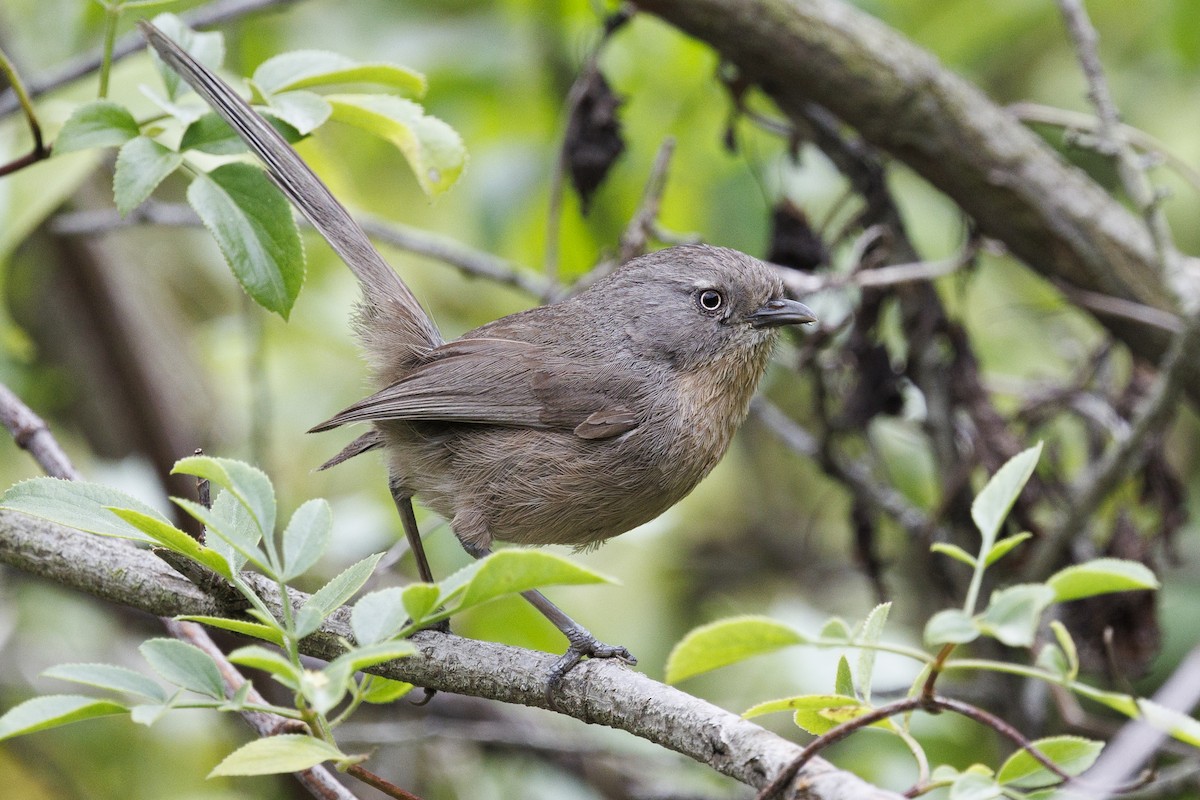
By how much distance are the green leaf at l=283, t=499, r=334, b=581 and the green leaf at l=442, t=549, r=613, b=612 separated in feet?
0.91

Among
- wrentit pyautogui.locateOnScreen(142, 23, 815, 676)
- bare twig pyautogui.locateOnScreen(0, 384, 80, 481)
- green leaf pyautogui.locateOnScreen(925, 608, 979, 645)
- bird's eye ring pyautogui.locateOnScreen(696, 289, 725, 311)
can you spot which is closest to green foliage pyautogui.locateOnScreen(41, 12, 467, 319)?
wrentit pyautogui.locateOnScreen(142, 23, 815, 676)

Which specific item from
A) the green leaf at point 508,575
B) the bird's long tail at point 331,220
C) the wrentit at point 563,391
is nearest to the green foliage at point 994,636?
the green leaf at point 508,575

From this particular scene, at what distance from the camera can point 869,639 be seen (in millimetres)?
1940

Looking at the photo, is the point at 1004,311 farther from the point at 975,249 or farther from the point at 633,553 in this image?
the point at 633,553

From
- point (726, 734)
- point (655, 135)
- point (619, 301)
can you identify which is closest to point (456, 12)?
point (655, 135)

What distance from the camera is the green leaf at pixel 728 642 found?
5.50 ft

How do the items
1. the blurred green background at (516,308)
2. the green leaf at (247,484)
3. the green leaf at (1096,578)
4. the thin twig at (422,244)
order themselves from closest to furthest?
the green leaf at (1096,578), the green leaf at (247,484), the thin twig at (422,244), the blurred green background at (516,308)

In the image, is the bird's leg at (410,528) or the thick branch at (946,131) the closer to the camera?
the bird's leg at (410,528)

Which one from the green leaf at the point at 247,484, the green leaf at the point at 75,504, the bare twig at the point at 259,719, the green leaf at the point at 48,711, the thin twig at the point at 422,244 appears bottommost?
the bare twig at the point at 259,719

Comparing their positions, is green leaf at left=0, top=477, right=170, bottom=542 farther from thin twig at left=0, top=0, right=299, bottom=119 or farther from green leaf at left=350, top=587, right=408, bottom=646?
thin twig at left=0, top=0, right=299, bottom=119

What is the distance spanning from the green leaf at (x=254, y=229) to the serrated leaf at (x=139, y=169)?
0.24 feet

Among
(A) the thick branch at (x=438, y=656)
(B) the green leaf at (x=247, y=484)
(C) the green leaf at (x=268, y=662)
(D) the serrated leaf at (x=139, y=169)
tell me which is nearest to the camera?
(C) the green leaf at (x=268, y=662)

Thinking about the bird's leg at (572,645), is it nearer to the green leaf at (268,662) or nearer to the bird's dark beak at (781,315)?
the green leaf at (268,662)

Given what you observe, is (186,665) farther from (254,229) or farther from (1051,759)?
(1051,759)
